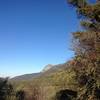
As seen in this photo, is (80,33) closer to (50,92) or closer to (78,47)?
(78,47)

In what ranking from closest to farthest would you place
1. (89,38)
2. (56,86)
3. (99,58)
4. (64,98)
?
(99,58) < (89,38) < (64,98) < (56,86)

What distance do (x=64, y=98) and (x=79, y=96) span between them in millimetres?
5675

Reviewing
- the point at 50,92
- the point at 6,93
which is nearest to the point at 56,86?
the point at 50,92

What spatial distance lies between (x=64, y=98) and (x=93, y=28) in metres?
8.15

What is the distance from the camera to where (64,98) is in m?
30.4

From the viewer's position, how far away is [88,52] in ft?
80.2

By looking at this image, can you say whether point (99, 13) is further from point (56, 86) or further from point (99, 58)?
point (56, 86)

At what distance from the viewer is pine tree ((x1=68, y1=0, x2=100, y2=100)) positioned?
76.7 feet

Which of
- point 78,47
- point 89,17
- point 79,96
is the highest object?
point 89,17

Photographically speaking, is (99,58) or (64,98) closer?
(99,58)

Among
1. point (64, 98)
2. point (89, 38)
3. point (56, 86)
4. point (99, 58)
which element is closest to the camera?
point (99, 58)

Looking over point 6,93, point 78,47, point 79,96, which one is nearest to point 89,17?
point 78,47

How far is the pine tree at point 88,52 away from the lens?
23.4 meters

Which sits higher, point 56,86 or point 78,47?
point 78,47
